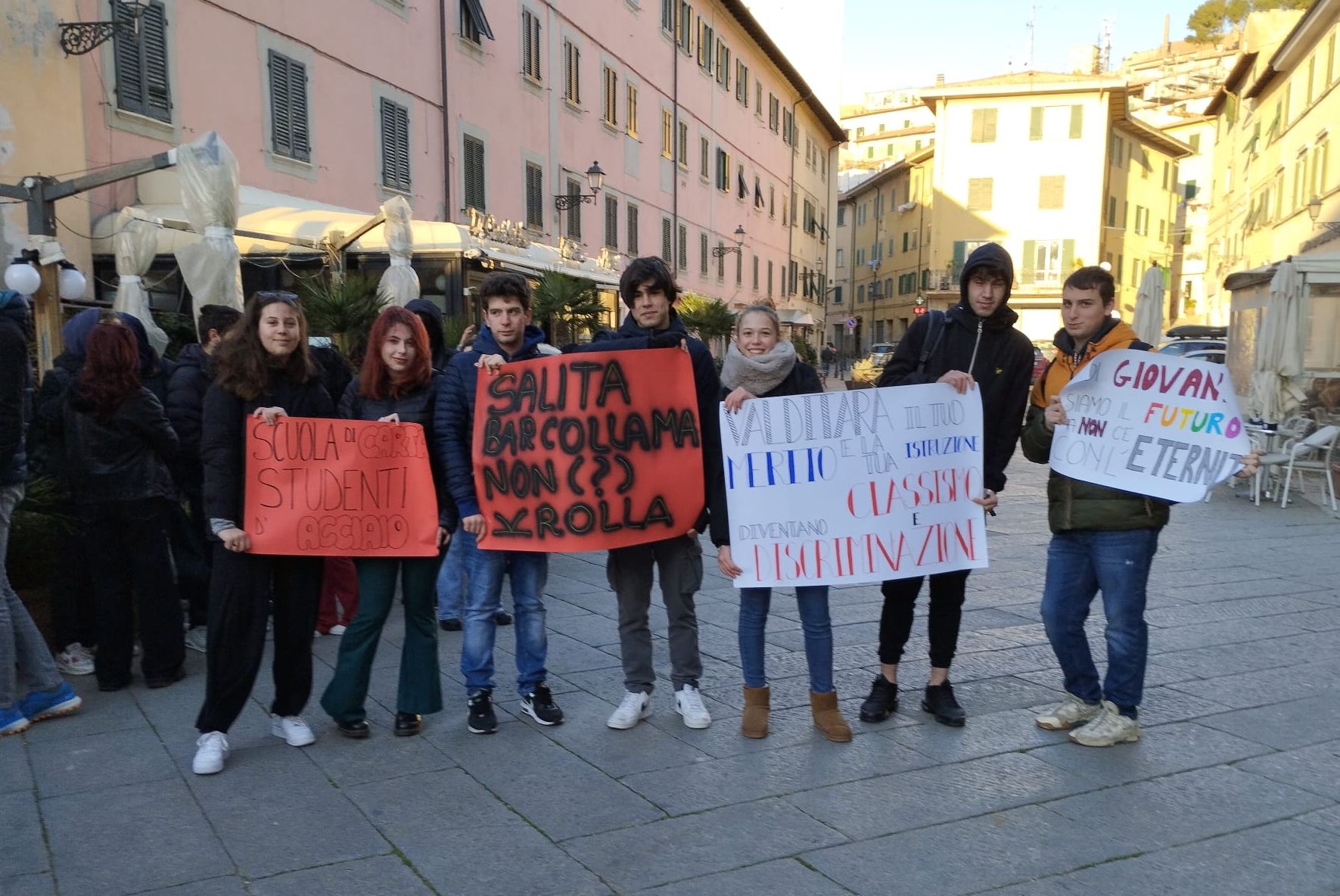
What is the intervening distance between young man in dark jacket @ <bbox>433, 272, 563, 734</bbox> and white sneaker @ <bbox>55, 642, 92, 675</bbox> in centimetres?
222

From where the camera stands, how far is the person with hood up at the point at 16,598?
3.97 m

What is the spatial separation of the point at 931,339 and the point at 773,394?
2.31 feet

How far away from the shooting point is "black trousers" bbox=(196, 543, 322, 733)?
12.4ft

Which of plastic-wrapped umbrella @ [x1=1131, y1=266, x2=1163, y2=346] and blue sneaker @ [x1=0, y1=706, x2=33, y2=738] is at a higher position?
plastic-wrapped umbrella @ [x1=1131, y1=266, x2=1163, y2=346]

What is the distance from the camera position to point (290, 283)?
44.8ft

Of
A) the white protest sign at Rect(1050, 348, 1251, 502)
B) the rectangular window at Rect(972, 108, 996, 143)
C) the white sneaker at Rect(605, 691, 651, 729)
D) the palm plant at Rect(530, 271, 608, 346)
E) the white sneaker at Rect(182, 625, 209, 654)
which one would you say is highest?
the rectangular window at Rect(972, 108, 996, 143)

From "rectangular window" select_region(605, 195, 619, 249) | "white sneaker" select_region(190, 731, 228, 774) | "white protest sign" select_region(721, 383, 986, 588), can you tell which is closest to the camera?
"white sneaker" select_region(190, 731, 228, 774)

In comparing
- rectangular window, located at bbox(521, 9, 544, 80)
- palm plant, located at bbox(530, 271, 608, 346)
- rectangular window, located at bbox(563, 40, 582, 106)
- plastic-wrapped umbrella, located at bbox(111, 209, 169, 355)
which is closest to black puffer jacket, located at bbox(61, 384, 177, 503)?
plastic-wrapped umbrella, located at bbox(111, 209, 169, 355)

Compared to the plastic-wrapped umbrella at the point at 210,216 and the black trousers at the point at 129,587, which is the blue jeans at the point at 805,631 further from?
the plastic-wrapped umbrella at the point at 210,216

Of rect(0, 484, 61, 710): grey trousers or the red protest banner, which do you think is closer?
the red protest banner

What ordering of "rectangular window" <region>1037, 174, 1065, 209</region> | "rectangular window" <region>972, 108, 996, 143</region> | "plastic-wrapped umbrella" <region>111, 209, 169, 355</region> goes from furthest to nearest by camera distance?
"rectangular window" <region>972, 108, 996, 143</region>, "rectangular window" <region>1037, 174, 1065, 209</region>, "plastic-wrapped umbrella" <region>111, 209, 169, 355</region>

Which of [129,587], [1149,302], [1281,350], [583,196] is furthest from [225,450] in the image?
[583,196]

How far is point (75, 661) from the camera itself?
198 inches

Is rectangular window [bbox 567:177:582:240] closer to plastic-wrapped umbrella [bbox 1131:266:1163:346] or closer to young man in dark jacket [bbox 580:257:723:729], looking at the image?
plastic-wrapped umbrella [bbox 1131:266:1163:346]
